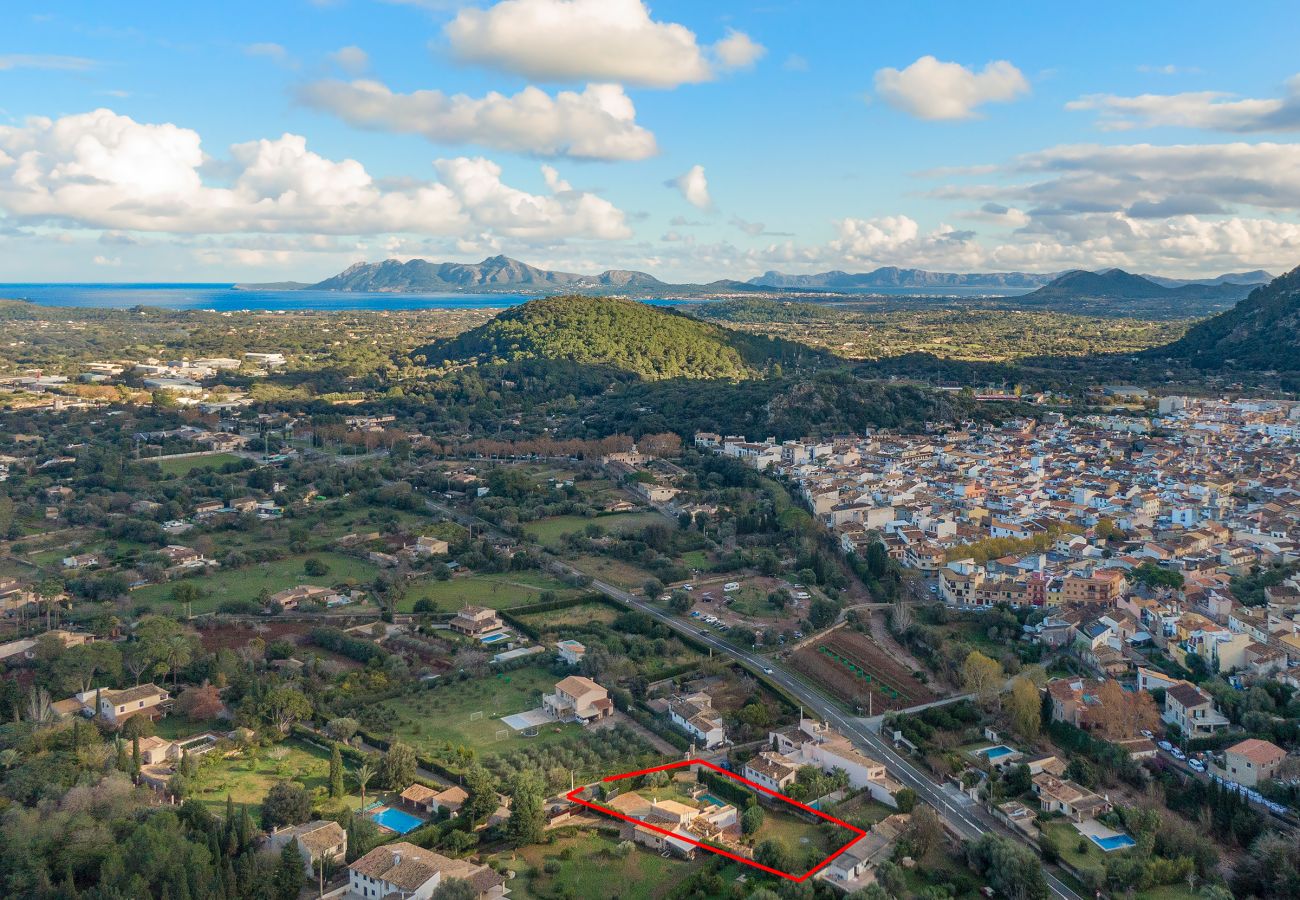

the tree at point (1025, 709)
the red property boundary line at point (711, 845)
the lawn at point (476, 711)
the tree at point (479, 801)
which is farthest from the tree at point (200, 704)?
the tree at point (1025, 709)

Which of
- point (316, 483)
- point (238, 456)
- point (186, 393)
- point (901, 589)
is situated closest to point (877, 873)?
point (901, 589)

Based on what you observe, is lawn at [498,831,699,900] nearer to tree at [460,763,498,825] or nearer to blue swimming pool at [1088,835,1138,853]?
tree at [460,763,498,825]

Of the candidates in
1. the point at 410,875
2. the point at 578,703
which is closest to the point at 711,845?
the point at 410,875

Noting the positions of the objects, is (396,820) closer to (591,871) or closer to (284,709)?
(591,871)

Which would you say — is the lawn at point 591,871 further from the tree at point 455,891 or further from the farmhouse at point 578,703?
the farmhouse at point 578,703

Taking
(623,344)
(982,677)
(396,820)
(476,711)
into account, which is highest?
(623,344)

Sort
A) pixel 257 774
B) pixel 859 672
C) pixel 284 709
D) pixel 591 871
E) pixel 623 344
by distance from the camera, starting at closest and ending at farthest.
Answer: pixel 591 871 → pixel 257 774 → pixel 284 709 → pixel 859 672 → pixel 623 344
